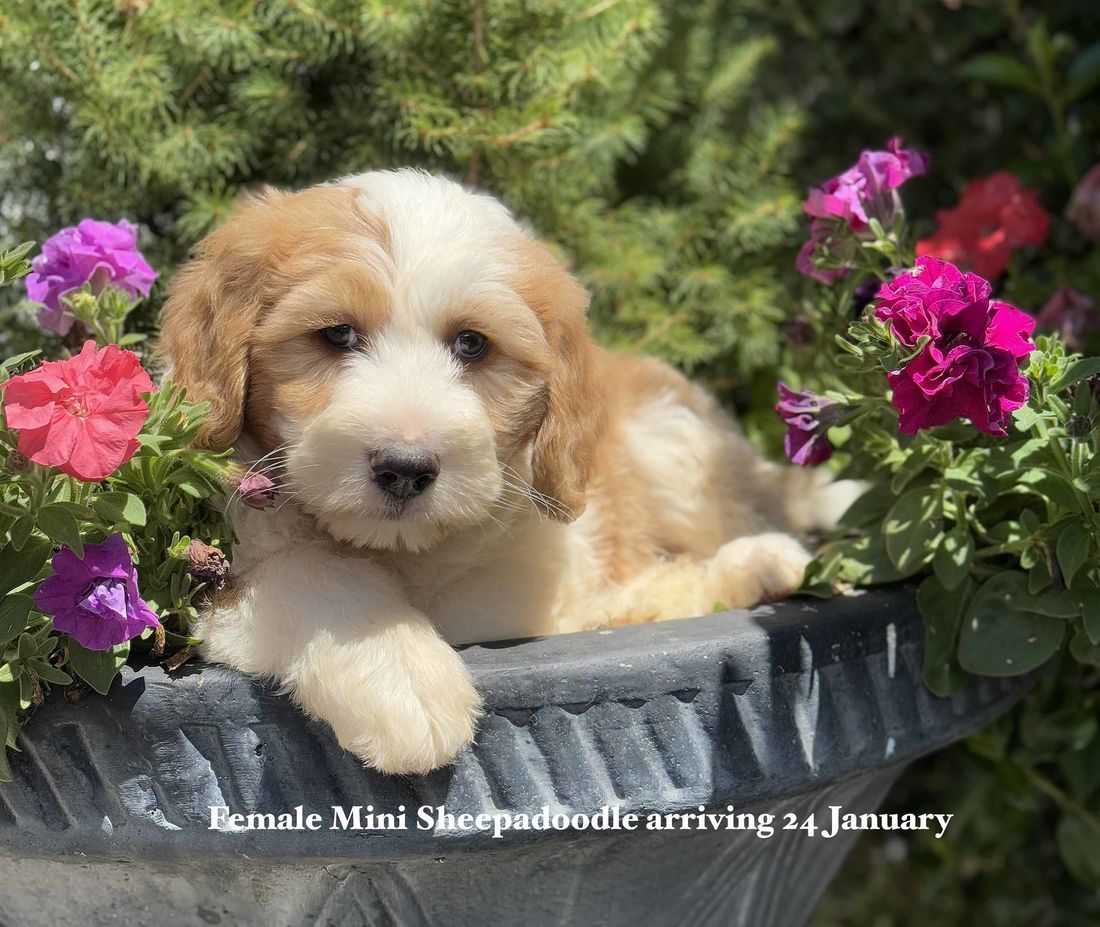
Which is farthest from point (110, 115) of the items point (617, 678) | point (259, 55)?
point (617, 678)

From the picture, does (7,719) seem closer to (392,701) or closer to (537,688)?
(392,701)

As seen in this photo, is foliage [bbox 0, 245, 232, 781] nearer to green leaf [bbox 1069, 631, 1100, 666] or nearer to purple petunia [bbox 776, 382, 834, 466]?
purple petunia [bbox 776, 382, 834, 466]

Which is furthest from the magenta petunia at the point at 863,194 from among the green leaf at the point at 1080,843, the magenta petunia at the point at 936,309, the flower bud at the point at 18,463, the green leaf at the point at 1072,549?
the green leaf at the point at 1080,843

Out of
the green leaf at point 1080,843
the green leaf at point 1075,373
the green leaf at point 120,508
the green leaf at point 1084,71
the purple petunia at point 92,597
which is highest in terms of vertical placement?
the green leaf at point 1084,71

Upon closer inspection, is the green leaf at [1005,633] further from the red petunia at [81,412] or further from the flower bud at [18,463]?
the flower bud at [18,463]

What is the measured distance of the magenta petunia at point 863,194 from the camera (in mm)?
2273

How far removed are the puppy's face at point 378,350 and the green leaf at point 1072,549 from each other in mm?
855

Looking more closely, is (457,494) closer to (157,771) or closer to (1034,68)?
(157,771)

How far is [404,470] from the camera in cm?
179

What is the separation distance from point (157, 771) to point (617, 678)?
67 centimetres

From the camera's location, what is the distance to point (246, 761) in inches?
67.2

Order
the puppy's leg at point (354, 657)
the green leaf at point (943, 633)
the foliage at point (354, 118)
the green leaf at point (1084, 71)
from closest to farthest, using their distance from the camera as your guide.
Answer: the puppy's leg at point (354, 657) < the green leaf at point (943, 633) < the foliage at point (354, 118) < the green leaf at point (1084, 71)

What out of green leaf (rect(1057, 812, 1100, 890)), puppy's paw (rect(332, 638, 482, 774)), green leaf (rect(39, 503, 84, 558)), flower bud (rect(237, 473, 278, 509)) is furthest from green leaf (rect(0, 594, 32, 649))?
green leaf (rect(1057, 812, 1100, 890))

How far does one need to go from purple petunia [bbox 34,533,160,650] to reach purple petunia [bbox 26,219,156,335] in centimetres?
71
